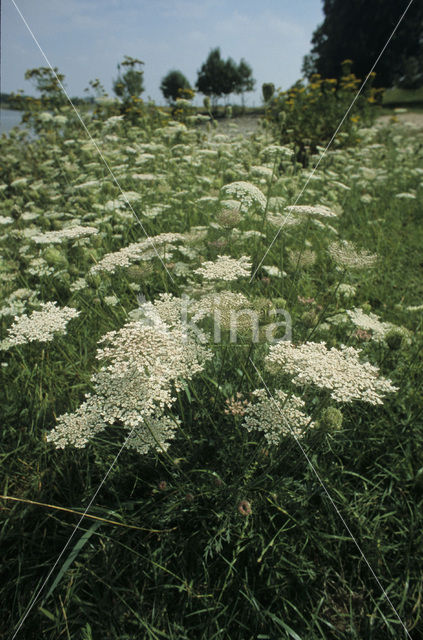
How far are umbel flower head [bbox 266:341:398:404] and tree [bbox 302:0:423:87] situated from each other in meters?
39.3

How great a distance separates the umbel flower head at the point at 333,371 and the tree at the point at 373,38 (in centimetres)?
3935

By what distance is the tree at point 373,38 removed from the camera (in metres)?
32.0

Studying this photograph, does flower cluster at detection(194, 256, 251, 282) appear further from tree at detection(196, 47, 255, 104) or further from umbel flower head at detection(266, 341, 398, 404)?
tree at detection(196, 47, 255, 104)

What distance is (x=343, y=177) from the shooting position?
5.69 m

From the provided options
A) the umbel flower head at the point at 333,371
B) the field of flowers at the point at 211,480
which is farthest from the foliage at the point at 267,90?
the umbel flower head at the point at 333,371

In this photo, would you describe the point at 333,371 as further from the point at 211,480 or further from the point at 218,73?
the point at 218,73

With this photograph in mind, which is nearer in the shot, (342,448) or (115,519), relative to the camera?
(115,519)

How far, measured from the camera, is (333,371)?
1.44 m

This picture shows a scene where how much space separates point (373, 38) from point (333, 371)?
4432 centimetres

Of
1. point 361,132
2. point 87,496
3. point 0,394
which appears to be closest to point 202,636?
point 87,496

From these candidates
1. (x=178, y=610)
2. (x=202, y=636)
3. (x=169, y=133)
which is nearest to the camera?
(x=202, y=636)

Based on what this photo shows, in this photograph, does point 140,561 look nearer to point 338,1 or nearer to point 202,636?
point 202,636

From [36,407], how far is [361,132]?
795 cm

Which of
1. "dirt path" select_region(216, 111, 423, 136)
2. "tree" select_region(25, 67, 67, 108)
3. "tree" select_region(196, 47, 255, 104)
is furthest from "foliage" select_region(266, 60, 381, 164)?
"tree" select_region(196, 47, 255, 104)
